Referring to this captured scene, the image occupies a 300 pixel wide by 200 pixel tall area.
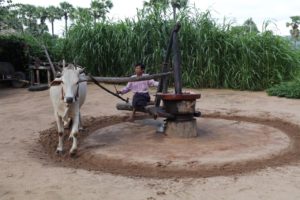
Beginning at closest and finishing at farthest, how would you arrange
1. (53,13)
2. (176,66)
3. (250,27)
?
(176,66), (250,27), (53,13)

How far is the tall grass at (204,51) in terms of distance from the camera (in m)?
12.4

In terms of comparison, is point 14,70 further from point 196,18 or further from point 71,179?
point 71,179

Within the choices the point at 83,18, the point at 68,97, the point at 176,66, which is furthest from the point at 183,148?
the point at 83,18

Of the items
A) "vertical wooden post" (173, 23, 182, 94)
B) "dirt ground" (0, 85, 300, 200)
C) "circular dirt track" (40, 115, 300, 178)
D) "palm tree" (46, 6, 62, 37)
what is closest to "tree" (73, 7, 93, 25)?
"circular dirt track" (40, 115, 300, 178)

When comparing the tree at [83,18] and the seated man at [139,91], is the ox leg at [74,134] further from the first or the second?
the tree at [83,18]

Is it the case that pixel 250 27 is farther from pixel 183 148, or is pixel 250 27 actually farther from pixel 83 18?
pixel 183 148

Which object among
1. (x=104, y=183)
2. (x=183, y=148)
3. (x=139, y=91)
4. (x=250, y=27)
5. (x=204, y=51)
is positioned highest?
(x=250, y=27)

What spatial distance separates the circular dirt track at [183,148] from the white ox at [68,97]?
0.89 feet

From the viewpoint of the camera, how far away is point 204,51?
12.5 m

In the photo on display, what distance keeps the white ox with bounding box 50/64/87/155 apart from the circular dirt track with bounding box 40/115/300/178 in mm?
270

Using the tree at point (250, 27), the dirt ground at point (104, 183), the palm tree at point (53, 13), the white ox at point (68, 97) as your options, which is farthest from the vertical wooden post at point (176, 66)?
the palm tree at point (53, 13)

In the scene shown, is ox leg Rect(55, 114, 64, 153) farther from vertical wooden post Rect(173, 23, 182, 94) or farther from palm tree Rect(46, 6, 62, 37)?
palm tree Rect(46, 6, 62, 37)

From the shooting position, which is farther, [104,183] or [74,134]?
[74,134]

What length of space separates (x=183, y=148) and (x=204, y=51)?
6.77 metres
